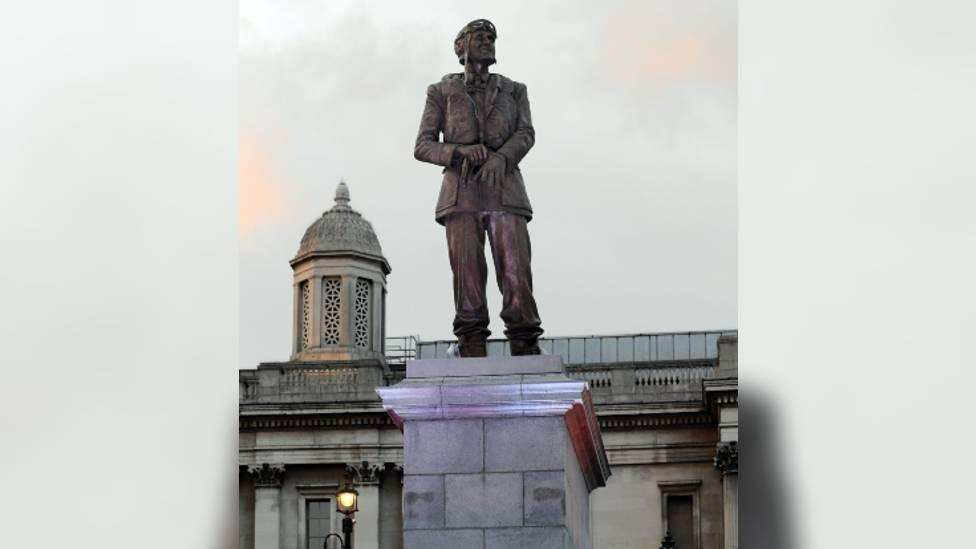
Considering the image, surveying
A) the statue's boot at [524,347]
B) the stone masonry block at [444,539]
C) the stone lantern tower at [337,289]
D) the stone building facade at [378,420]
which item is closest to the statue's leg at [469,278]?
the statue's boot at [524,347]

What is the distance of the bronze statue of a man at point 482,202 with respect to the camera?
66.5 ft

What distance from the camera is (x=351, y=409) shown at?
226 ft

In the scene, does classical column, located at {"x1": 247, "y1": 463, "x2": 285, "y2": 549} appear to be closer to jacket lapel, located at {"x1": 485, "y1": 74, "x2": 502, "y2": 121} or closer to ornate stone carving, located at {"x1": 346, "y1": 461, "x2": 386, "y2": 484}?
ornate stone carving, located at {"x1": 346, "y1": 461, "x2": 386, "y2": 484}

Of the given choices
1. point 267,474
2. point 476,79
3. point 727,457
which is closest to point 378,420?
point 267,474

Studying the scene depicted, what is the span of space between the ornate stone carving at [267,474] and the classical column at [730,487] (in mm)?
12776

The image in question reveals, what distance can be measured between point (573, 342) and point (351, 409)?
6745mm

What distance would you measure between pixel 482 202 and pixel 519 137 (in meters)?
0.71

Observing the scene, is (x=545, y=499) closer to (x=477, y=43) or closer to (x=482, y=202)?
(x=482, y=202)

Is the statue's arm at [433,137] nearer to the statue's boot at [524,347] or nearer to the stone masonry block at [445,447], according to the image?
the statue's boot at [524,347]

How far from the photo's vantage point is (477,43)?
20734 millimetres

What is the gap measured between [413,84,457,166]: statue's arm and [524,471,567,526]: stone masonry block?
2841mm

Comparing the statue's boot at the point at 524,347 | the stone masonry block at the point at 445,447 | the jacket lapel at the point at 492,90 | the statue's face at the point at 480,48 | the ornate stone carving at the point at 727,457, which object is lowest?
the ornate stone carving at the point at 727,457

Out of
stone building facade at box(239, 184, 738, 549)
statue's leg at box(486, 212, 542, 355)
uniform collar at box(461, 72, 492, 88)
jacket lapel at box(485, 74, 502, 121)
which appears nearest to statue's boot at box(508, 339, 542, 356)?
statue's leg at box(486, 212, 542, 355)
